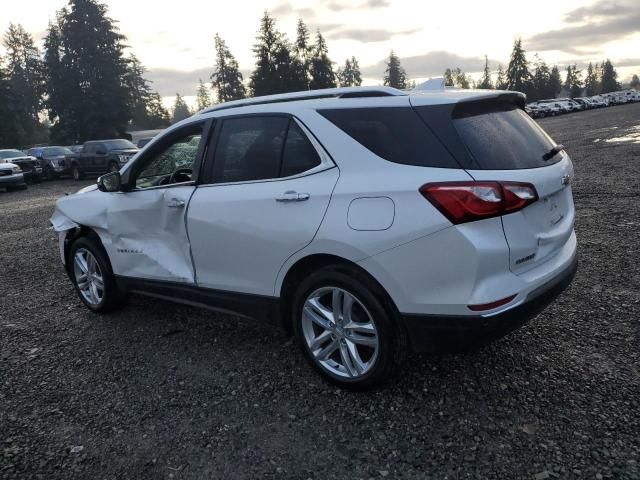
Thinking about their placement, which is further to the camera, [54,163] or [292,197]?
[54,163]

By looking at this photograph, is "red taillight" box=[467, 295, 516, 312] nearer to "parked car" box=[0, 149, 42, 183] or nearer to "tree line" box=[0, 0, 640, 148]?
"parked car" box=[0, 149, 42, 183]

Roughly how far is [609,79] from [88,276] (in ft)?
450

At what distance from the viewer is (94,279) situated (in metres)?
4.86

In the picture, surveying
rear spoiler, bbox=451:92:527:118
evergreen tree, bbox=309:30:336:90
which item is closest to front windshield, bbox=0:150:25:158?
rear spoiler, bbox=451:92:527:118

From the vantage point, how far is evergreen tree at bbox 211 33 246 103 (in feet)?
287

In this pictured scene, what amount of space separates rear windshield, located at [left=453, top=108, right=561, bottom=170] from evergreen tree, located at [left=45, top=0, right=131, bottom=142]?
183 ft

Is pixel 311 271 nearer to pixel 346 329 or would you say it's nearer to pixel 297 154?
pixel 346 329

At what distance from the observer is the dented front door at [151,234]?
154 inches

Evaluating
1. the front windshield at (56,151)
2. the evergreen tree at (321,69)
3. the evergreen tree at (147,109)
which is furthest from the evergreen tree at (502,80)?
the front windshield at (56,151)

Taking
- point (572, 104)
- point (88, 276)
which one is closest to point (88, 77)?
point (572, 104)

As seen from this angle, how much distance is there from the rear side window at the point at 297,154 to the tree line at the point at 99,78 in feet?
182

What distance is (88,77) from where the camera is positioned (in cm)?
5350

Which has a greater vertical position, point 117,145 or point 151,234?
point 117,145

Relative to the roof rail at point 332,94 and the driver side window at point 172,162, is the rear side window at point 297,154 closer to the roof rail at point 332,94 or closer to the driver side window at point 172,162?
the roof rail at point 332,94
